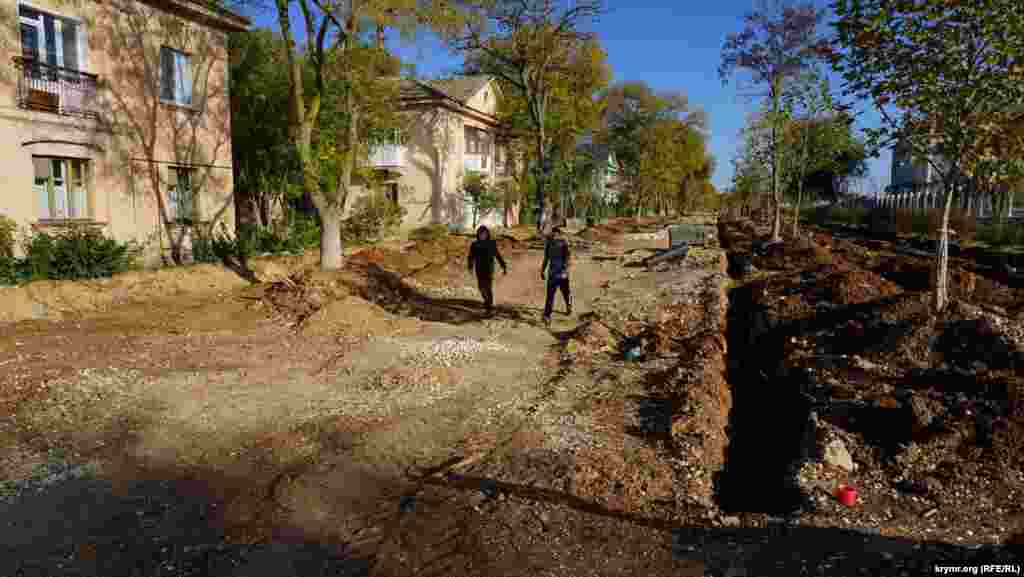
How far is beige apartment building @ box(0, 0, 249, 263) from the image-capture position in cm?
1361

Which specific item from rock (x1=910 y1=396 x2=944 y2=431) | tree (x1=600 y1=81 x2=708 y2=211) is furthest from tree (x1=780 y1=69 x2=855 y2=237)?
tree (x1=600 y1=81 x2=708 y2=211)

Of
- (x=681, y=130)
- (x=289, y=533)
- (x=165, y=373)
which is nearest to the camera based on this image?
(x=289, y=533)

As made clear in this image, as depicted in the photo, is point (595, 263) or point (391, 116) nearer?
point (595, 263)

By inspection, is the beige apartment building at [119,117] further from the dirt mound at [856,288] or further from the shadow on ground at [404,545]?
the dirt mound at [856,288]

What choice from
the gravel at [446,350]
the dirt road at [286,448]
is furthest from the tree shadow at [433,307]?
the gravel at [446,350]

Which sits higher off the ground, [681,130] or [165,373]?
[681,130]

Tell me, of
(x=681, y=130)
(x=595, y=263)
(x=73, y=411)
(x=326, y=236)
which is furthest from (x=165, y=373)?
(x=681, y=130)

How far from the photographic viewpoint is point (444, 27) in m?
15.1

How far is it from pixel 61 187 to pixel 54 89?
2.08 meters

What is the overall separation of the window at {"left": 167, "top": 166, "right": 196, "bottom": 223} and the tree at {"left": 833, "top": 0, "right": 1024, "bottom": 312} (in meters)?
15.8

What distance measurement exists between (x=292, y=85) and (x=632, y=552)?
12780 mm

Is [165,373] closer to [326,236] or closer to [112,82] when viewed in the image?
[326,236]

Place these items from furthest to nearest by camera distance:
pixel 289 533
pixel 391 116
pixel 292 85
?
pixel 391 116
pixel 292 85
pixel 289 533

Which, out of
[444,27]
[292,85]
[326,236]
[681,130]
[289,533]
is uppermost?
[681,130]
